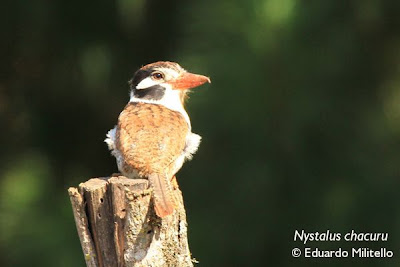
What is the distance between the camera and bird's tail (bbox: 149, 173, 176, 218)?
4.38 meters

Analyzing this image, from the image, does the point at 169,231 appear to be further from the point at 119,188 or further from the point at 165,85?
the point at 165,85

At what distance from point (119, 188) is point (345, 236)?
3.46 metres

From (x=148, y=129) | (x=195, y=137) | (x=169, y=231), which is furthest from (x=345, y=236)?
(x=169, y=231)

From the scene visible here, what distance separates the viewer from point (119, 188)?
4363mm

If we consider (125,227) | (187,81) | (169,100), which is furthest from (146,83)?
(125,227)

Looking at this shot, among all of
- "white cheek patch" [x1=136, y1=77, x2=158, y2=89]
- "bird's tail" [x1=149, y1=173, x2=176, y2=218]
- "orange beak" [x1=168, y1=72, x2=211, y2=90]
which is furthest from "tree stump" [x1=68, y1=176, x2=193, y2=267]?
"white cheek patch" [x1=136, y1=77, x2=158, y2=89]

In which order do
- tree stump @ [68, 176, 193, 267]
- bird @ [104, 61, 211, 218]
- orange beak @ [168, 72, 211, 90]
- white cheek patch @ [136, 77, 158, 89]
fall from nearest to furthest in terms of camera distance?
tree stump @ [68, 176, 193, 267] → bird @ [104, 61, 211, 218] → orange beak @ [168, 72, 211, 90] → white cheek patch @ [136, 77, 158, 89]

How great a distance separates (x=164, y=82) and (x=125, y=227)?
2.35m

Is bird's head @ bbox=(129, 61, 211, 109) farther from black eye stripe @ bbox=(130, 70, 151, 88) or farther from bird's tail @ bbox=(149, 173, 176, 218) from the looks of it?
bird's tail @ bbox=(149, 173, 176, 218)

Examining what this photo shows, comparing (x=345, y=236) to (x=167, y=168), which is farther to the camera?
(x=345, y=236)

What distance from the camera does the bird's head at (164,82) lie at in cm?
641

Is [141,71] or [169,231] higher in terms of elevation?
[141,71]

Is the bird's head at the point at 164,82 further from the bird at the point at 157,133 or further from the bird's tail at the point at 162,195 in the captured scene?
the bird's tail at the point at 162,195

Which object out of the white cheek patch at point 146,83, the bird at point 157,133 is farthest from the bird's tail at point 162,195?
the white cheek patch at point 146,83
